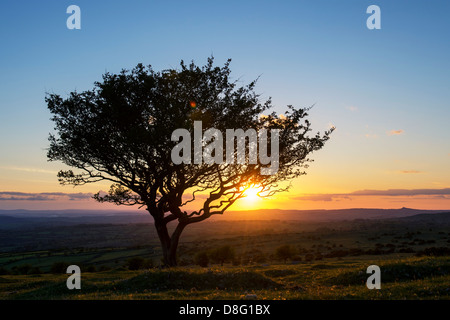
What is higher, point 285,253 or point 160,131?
point 160,131

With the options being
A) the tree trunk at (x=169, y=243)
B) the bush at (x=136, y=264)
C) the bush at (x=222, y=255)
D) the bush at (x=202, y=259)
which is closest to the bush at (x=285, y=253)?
the bush at (x=222, y=255)

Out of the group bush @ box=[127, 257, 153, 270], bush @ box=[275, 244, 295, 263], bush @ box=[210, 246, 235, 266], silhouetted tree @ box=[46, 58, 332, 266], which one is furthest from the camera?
bush @ box=[210, 246, 235, 266]

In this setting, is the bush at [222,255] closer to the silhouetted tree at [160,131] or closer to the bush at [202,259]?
the bush at [202,259]

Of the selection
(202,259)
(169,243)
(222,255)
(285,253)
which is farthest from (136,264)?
(169,243)

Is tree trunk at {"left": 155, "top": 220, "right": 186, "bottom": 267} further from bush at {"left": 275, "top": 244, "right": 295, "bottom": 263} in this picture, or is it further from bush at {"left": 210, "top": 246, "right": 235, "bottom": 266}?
bush at {"left": 210, "top": 246, "right": 235, "bottom": 266}

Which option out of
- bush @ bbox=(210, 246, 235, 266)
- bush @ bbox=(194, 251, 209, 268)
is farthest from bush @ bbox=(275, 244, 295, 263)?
bush @ bbox=(194, 251, 209, 268)

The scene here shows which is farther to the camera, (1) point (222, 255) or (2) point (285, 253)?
(1) point (222, 255)

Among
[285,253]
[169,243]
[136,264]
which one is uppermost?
[169,243]

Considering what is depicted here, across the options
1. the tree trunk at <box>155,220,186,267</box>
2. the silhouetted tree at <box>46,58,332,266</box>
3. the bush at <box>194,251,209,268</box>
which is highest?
the silhouetted tree at <box>46,58,332,266</box>

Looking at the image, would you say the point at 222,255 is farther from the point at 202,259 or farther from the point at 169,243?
the point at 169,243
